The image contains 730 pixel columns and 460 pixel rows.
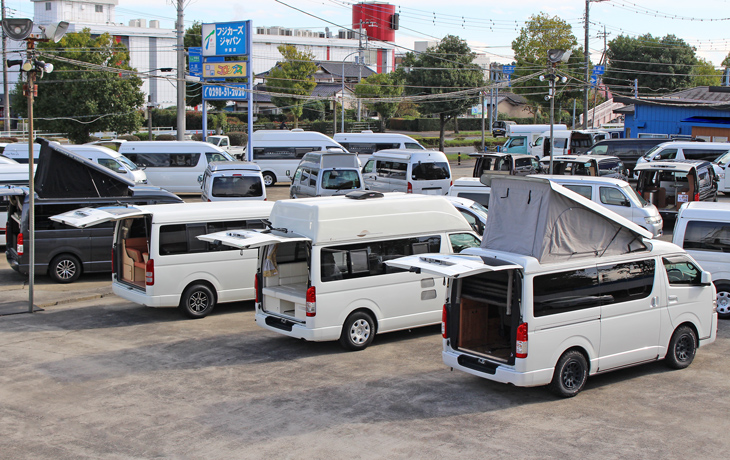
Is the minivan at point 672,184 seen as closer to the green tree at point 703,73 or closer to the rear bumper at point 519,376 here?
the rear bumper at point 519,376

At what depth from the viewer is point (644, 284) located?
912 cm

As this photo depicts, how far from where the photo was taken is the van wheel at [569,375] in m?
8.42

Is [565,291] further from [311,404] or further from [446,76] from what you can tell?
[446,76]

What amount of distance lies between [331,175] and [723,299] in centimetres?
1260

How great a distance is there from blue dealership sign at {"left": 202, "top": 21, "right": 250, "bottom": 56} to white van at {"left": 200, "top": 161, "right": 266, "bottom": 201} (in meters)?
16.9

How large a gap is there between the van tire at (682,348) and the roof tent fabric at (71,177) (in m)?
12.1

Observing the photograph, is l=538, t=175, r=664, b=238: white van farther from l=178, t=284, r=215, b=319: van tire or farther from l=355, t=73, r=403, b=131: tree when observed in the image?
l=355, t=73, r=403, b=131: tree

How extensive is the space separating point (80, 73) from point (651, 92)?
2315 inches

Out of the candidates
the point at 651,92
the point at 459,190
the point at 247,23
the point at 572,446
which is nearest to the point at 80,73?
the point at 247,23

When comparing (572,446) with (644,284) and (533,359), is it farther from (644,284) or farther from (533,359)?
(644,284)

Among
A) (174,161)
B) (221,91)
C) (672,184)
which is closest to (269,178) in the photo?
(174,161)

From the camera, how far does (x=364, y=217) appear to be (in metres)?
10.7

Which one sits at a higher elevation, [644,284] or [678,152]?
[678,152]

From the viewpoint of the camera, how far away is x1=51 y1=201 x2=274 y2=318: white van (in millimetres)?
12320
